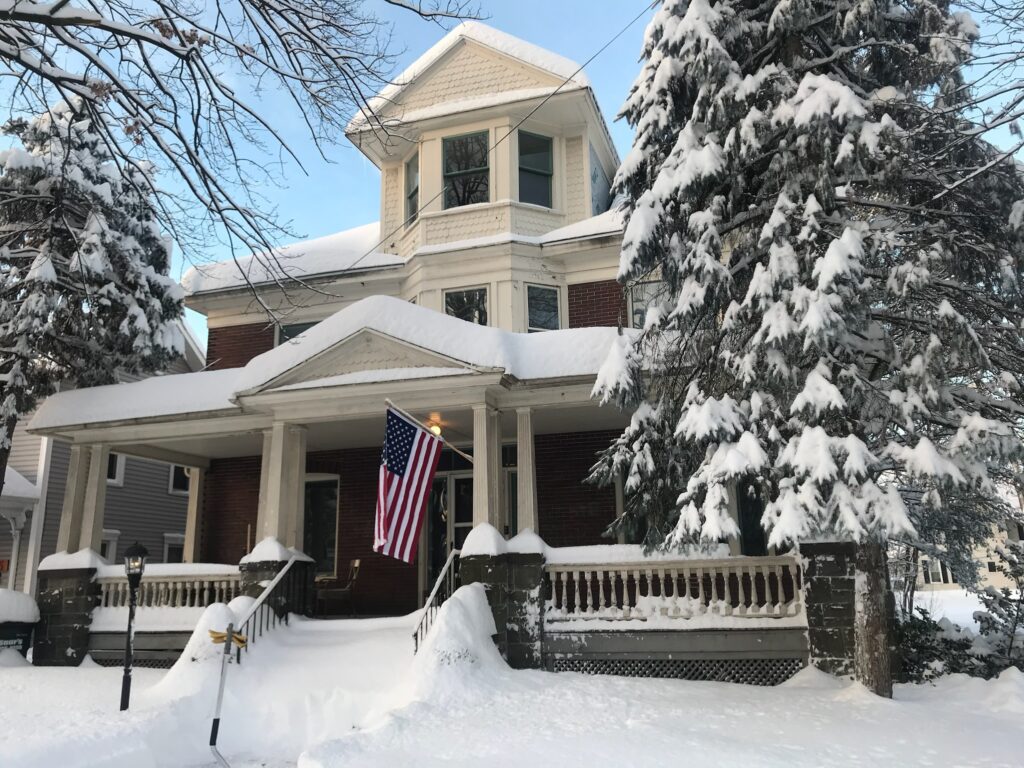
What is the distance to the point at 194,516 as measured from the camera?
47.2 ft

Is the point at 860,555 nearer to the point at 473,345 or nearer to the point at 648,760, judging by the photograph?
the point at 648,760

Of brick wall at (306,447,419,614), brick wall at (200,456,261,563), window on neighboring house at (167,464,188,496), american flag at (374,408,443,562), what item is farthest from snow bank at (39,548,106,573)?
window on neighboring house at (167,464,188,496)

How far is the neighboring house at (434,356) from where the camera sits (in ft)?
33.5

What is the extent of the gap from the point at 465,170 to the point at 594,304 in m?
3.60

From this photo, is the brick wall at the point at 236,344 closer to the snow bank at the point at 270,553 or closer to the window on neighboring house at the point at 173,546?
the snow bank at the point at 270,553

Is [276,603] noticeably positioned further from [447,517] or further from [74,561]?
[447,517]

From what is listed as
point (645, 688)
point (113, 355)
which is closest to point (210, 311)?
point (113, 355)

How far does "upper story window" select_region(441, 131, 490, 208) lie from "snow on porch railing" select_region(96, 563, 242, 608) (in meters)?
7.59

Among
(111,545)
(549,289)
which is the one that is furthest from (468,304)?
(111,545)

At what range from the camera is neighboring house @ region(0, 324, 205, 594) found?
56.5ft

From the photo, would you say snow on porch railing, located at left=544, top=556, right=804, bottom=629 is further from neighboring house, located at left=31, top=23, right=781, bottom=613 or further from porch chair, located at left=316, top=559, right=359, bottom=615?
porch chair, located at left=316, top=559, right=359, bottom=615

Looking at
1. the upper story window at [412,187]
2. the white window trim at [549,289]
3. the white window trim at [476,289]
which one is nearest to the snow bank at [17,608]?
the white window trim at [476,289]

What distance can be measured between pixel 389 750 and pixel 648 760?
191 centimetres

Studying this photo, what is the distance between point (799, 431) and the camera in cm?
723
